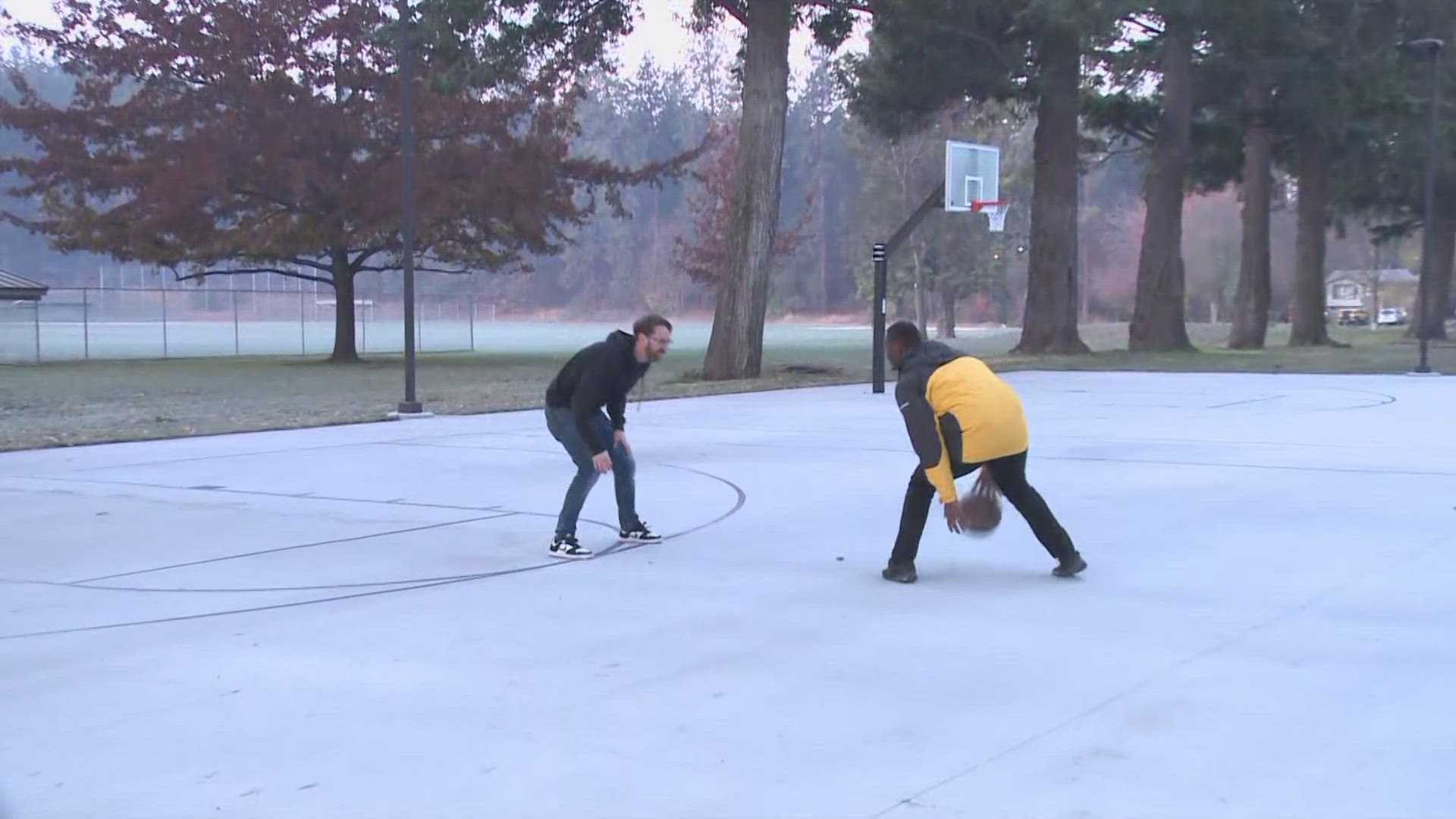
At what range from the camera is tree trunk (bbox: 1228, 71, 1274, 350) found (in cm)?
4678

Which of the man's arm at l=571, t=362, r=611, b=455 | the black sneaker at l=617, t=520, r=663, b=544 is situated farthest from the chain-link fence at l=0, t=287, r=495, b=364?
the man's arm at l=571, t=362, r=611, b=455

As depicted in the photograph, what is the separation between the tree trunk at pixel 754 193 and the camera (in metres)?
30.3

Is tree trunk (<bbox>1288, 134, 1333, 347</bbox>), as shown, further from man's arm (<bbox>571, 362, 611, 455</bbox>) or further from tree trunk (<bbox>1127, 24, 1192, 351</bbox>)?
man's arm (<bbox>571, 362, 611, 455</bbox>)

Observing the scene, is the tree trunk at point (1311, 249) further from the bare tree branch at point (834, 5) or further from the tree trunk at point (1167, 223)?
the bare tree branch at point (834, 5)

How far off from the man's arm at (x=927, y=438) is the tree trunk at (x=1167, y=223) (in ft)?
114

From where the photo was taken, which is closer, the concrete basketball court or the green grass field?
the concrete basketball court

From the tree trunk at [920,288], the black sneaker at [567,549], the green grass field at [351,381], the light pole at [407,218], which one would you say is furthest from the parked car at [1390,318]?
the black sneaker at [567,549]

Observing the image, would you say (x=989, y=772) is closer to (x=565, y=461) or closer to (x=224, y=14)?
(x=565, y=461)

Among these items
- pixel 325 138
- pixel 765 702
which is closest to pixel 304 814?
pixel 765 702

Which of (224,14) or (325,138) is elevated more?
(224,14)

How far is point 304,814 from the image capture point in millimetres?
4969

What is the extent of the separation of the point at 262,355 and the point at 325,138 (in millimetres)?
11753

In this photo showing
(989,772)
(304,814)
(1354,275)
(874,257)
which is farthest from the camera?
(1354,275)

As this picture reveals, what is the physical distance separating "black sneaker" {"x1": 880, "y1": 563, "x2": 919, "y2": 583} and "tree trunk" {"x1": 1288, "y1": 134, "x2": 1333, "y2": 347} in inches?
1676
